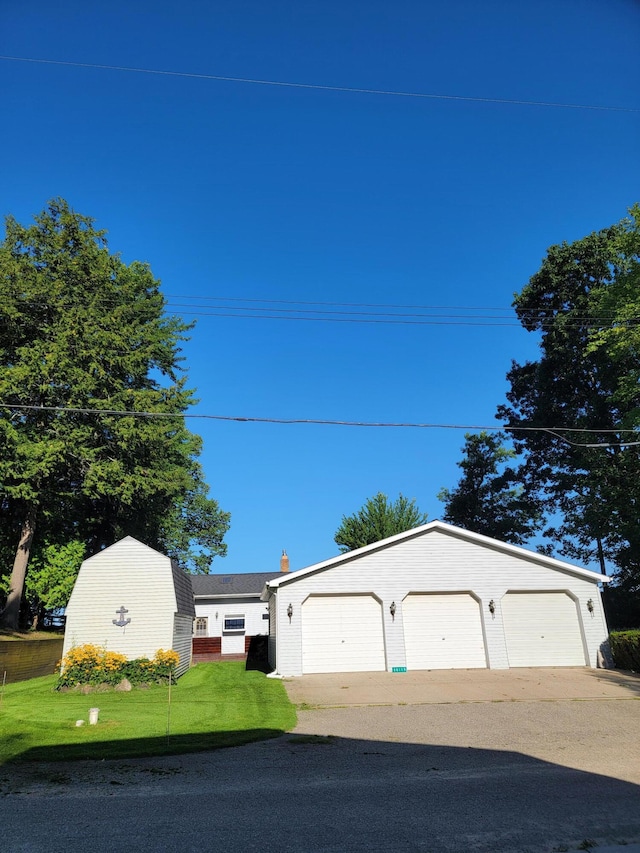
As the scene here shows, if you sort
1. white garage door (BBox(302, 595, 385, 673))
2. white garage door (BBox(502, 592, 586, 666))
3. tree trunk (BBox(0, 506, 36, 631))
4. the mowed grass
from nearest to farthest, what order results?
the mowed grass, white garage door (BBox(302, 595, 385, 673)), white garage door (BBox(502, 592, 586, 666)), tree trunk (BBox(0, 506, 36, 631))

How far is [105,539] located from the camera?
3048 centimetres

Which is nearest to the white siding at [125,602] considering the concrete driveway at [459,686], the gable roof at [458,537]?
the gable roof at [458,537]

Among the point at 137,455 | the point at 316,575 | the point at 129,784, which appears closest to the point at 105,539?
the point at 137,455

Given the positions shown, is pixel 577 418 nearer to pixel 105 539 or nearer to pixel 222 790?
pixel 105 539

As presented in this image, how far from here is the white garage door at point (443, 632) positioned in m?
18.1

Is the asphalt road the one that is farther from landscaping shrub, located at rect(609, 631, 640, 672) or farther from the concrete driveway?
landscaping shrub, located at rect(609, 631, 640, 672)

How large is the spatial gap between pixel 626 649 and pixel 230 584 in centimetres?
2169

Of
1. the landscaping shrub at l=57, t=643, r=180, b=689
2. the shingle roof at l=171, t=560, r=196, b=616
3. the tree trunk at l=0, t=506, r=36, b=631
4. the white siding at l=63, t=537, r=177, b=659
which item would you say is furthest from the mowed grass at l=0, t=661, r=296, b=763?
the tree trunk at l=0, t=506, r=36, b=631

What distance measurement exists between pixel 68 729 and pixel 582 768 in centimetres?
838

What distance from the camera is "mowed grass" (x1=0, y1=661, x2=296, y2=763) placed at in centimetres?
830

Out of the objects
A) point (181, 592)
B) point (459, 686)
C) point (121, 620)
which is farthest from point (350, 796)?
point (181, 592)

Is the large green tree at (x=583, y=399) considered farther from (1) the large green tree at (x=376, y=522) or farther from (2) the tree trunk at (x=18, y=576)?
(2) the tree trunk at (x=18, y=576)

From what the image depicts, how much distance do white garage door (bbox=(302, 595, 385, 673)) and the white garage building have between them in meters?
0.03

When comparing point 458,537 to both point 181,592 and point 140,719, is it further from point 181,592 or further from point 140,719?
point 140,719
